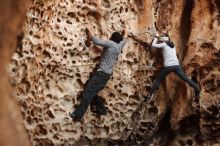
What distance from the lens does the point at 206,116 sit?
335 inches

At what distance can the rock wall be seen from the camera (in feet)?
23.8

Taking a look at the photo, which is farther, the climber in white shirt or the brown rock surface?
the climber in white shirt

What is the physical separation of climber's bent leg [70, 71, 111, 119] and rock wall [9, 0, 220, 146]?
0.41 feet

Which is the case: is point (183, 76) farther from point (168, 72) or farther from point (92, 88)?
point (92, 88)

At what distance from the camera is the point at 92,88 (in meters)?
7.45

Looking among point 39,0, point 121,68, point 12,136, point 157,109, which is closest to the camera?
point 12,136

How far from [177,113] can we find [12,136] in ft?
16.4

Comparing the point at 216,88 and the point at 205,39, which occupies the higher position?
the point at 205,39

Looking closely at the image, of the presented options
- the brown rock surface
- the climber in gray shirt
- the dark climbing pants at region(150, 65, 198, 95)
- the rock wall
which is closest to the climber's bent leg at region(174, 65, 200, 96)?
the dark climbing pants at region(150, 65, 198, 95)

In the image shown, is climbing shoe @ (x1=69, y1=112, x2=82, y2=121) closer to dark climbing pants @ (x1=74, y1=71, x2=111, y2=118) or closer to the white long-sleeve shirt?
dark climbing pants @ (x1=74, y1=71, x2=111, y2=118)

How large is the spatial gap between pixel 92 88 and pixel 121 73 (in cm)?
66

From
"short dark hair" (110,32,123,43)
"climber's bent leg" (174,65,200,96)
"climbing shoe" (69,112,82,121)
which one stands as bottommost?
"climbing shoe" (69,112,82,121)

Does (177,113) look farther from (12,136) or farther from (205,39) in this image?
(12,136)

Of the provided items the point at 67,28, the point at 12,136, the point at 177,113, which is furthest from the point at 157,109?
the point at 12,136
